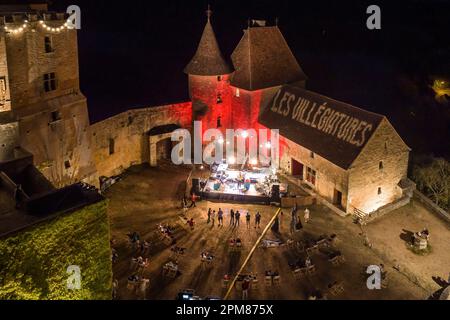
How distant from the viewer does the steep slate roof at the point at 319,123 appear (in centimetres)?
3656

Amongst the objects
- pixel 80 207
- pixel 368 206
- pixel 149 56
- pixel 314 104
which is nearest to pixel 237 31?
pixel 149 56

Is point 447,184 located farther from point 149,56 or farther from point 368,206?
point 149,56

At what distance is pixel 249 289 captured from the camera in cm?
2819

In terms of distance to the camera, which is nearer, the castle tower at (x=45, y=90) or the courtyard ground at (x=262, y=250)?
→ the courtyard ground at (x=262, y=250)

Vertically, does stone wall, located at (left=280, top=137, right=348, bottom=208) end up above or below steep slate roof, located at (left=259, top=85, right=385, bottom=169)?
below

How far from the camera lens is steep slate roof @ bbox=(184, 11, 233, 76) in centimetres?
4328

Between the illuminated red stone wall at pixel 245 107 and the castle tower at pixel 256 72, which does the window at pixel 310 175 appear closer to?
the illuminated red stone wall at pixel 245 107

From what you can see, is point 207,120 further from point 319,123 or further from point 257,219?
point 257,219

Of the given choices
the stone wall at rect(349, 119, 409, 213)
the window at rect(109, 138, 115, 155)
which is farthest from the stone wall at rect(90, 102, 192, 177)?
the stone wall at rect(349, 119, 409, 213)

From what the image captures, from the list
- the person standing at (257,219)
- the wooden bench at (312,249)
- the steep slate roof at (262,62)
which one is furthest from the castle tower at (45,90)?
the wooden bench at (312,249)

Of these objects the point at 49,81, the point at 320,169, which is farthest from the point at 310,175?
the point at 49,81

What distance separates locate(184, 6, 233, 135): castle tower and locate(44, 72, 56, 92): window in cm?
1301

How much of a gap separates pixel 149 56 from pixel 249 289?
5953cm

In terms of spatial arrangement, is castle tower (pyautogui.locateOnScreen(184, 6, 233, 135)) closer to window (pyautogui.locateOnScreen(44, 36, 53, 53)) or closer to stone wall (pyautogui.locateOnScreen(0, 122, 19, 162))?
window (pyautogui.locateOnScreen(44, 36, 53, 53))
